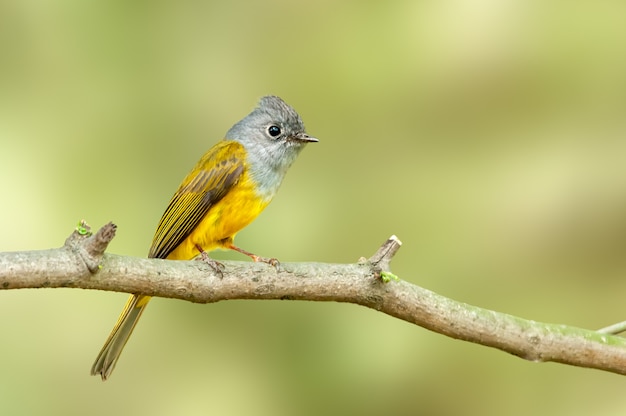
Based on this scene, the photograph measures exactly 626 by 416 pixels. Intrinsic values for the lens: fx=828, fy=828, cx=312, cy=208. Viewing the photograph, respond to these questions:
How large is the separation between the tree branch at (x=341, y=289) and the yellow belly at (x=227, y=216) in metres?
0.55

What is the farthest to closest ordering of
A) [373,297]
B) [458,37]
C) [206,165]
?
[458,37]
[206,165]
[373,297]

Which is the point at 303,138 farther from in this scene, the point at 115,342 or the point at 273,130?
the point at 115,342

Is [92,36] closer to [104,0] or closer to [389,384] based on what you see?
[104,0]

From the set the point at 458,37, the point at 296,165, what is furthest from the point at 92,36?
the point at 458,37

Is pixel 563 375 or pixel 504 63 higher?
pixel 504 63

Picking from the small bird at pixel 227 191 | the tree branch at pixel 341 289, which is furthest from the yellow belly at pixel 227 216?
the tree branch at pixel 341 289

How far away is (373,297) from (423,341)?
1.75m

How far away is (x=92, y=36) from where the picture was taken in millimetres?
4387

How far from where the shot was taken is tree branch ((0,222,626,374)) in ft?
7.70

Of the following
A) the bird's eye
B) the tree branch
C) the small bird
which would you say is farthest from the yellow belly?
the tree branch

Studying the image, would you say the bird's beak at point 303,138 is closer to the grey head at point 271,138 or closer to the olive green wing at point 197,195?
the grey head at point 271,138

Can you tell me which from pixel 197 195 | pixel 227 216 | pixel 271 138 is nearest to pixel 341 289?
pixel 227 216

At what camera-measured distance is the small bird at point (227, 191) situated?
314 cm

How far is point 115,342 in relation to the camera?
9.74 feet
